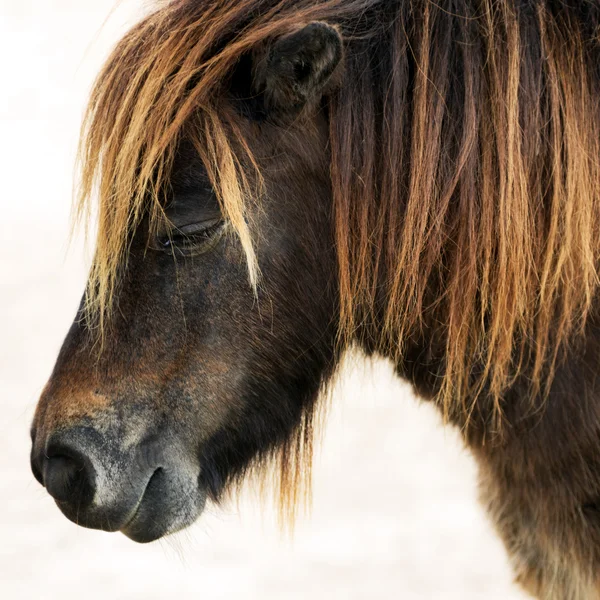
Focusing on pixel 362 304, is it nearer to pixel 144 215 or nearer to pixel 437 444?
pixel 144 215

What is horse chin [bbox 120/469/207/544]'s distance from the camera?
3.95ft

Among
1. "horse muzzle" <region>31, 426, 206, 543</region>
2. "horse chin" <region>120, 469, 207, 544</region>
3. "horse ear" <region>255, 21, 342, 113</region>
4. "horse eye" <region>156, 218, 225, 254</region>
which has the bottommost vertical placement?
"horse chin" <region>120, 469, 207, 544</region>

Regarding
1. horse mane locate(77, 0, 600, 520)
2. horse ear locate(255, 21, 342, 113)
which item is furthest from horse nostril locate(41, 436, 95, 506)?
horse ear locate(255, 21, 342, 113)

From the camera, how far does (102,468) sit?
1.15 metres

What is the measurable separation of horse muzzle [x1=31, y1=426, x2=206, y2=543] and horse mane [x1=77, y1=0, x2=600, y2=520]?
18cm

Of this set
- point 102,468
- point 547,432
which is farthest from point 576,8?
point 102,468

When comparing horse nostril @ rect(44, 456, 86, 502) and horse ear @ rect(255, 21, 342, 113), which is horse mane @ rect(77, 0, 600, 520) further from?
horse nostril @ rect(44, 456, 86, 502)

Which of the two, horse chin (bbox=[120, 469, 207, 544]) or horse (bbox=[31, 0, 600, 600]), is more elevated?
horse (bbox=[31, 0, 600, 600])

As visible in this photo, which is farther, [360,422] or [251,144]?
[360,422]

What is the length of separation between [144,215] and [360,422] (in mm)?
3066

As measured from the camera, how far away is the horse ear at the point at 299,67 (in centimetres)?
112

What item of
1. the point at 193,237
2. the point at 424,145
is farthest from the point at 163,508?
the point at 424,145

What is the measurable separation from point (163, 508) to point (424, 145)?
68cm

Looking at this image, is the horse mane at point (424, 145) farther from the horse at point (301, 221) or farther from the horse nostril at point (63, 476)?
the horse nostril at point (63, 476)
